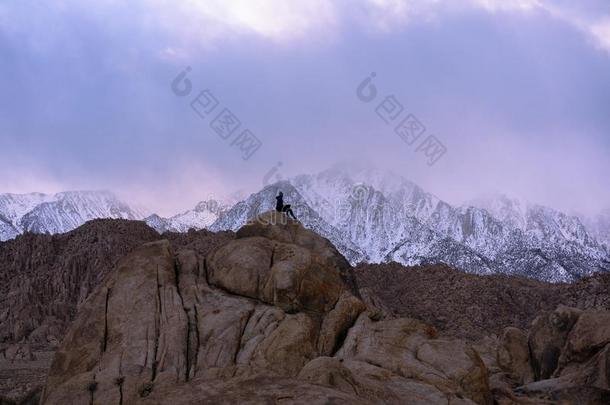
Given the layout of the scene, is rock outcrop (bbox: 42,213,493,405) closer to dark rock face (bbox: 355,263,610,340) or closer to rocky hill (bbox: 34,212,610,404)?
rocky hill (bbox: 34,212,610,404)

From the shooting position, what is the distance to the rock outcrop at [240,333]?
22172mm

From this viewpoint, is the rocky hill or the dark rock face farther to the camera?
the dark rock face

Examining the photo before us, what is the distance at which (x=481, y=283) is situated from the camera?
110m

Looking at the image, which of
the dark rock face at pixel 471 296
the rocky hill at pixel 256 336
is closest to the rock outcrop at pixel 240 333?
the rocky hill at pixel 256 336

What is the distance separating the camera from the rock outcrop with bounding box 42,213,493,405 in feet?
72.7

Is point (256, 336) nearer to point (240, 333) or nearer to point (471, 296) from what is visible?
point (240, 333)

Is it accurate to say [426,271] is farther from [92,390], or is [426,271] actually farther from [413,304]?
[92,390]

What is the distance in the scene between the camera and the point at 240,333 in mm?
25359

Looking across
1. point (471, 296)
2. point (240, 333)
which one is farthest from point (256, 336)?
point (471, 296)

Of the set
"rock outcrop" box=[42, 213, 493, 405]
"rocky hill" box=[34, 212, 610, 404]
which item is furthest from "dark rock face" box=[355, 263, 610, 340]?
"rock outcrop" box=[42, 213, 493, 405]

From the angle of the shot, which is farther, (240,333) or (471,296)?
(471,296)

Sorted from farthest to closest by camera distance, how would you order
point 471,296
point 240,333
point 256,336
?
point 471,296 < point 240,333 < point 256,336

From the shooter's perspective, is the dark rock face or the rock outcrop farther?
the dark rock face

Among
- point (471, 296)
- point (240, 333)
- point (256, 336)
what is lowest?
point (471, 296)
